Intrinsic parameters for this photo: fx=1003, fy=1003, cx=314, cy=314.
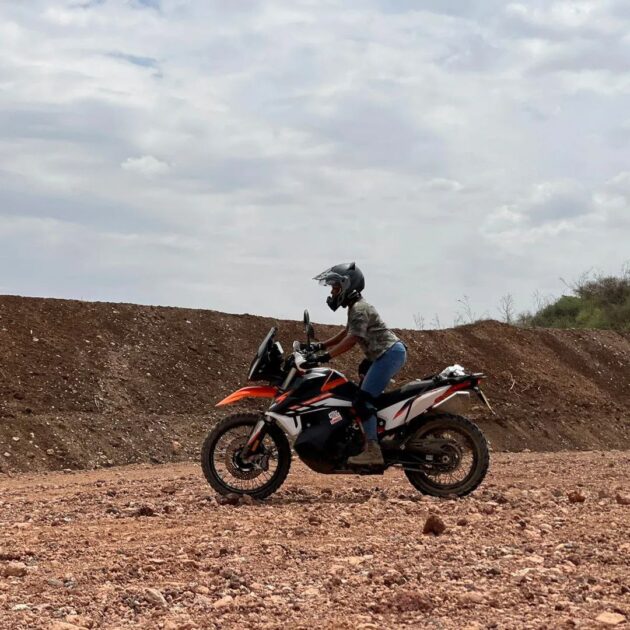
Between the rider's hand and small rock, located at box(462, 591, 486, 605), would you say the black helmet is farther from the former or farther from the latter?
small rock, located at box(462, 591, 486, 605)

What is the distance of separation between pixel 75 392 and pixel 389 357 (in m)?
12.3

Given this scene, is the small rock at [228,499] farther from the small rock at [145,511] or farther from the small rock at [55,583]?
the small rock at [55,583]

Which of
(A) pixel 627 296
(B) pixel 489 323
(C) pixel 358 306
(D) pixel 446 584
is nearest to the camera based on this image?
(D) pixel 446 584

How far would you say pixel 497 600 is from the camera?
5.05m

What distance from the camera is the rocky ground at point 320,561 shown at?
495cm

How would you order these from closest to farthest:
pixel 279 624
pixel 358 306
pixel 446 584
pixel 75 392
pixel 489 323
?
pixel 279 624 → pixel 446 584 → pixel 358 306 → pixel 75 392 → pixel 489 323

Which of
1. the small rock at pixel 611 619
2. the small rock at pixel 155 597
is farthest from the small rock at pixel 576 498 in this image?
the small rock at pixel 155 597

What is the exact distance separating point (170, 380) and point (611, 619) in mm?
18149

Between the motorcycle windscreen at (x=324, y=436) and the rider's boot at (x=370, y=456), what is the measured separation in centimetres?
15

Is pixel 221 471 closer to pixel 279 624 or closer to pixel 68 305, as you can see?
pixel 279 624

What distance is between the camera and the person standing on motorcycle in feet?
30.8

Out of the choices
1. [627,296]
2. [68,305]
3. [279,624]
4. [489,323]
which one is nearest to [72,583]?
[279,624]

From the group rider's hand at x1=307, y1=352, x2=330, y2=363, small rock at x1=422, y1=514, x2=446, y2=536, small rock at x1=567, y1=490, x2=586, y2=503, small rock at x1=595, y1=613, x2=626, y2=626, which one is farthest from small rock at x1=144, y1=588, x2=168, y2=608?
small rock at x1=567, y1=490, x2=586, y2=503

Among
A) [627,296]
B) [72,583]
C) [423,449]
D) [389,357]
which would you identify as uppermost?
[627,296]
